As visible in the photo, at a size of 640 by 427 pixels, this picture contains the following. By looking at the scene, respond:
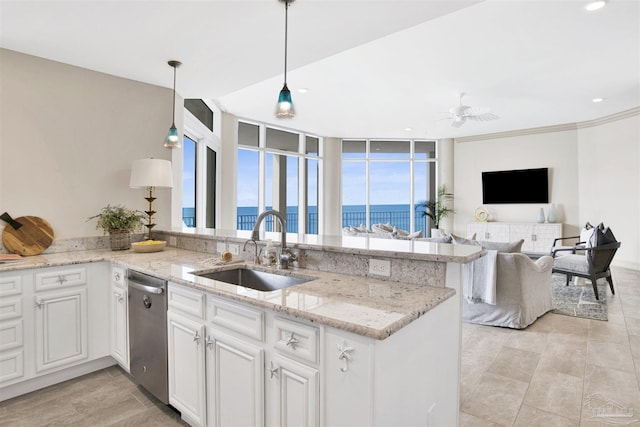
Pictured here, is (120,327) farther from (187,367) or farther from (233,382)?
(233,382)

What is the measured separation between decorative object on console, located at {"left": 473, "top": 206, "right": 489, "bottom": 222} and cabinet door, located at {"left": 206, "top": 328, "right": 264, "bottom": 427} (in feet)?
26.3

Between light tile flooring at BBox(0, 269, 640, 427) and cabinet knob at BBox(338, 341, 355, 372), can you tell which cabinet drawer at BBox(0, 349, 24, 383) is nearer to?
light tile flooring at BBox(0, 269, 640, 427)

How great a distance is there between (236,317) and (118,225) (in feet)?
6.76

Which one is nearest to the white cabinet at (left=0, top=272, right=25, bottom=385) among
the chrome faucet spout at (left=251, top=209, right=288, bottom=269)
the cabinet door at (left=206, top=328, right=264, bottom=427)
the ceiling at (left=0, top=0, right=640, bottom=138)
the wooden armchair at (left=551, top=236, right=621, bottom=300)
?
the cabinet door at (left=206, top=328, right=264, bottom=427)

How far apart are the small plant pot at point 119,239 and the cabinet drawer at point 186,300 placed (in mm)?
1419

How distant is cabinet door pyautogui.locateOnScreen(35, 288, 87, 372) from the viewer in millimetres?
2432

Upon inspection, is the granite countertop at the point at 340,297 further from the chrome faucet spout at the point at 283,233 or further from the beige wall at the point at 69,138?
the beige wall at the point at 69,138

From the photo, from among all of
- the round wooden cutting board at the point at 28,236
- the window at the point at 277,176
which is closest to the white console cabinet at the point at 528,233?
the window at the point at 277,176

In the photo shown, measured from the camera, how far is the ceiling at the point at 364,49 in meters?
2.41

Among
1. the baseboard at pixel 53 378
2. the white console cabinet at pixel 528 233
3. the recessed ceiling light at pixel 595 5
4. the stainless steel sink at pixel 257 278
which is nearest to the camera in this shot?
the stainless steel sink at pixel 257 278

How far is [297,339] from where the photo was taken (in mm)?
1400

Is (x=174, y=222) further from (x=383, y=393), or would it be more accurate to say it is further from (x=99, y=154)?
(x=383, y=393)

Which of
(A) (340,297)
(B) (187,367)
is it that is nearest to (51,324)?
(B) (187,367)

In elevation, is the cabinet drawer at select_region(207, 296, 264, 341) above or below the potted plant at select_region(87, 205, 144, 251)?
below
